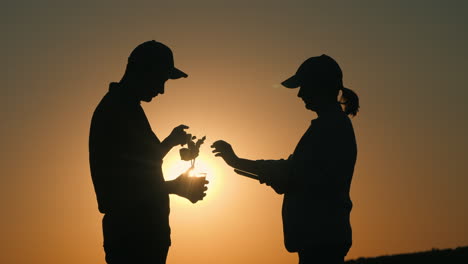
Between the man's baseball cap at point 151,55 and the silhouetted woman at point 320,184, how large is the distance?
146cm

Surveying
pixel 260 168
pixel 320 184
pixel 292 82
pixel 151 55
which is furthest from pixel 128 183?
pixel 292 82

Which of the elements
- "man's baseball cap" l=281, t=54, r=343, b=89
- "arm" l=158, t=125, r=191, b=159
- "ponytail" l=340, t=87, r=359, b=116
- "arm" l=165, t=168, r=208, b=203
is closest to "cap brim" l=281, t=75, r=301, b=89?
"man's baseball cap" l=281, t=54, r=343, b=89

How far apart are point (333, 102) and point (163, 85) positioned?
1.71 m

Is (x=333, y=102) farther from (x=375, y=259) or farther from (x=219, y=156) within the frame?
(x=375, y=259)

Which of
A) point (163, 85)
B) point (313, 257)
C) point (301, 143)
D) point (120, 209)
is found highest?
point (163, 85)

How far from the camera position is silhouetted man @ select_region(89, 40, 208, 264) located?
6.60 m

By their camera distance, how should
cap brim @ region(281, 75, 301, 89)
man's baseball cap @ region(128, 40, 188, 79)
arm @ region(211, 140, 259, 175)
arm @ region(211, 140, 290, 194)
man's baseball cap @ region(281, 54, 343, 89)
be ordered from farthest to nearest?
cap brim @ region(281, 75, 301, 89) < arm @ region(211, 140, 259, 175) < man's baseball cap @ region(281, 54, 343, 89) < arm @ region(211, 140, 290, 194) < man's baseball cap @ region(128, 40, 188, 79)

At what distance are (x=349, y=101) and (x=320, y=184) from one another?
1.07 metres

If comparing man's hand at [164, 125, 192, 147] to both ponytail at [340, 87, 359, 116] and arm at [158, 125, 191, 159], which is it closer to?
arm at [158, 125, 191, 159]

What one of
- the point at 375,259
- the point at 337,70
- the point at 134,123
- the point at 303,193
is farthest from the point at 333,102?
the point at 375,259

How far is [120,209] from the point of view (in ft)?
21.7

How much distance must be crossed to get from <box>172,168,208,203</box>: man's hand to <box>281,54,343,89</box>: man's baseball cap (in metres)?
1.48

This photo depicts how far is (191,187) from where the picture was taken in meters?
7.04

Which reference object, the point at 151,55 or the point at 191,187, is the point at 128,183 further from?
the point at 151,55
